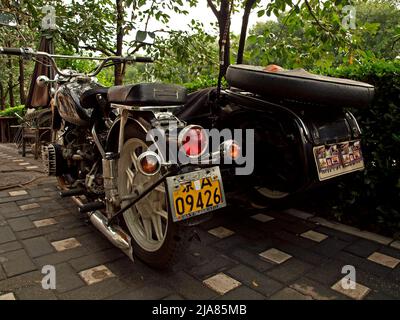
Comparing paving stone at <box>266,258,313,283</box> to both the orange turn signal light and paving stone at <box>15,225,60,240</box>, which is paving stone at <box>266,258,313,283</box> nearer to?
the orange turn signal light

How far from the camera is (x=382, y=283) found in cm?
209

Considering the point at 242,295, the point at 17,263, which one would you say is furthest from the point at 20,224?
the point at 242,295

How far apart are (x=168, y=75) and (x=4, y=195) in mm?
3642

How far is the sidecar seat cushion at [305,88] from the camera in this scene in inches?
75.9

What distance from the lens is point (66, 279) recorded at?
6.84 ft

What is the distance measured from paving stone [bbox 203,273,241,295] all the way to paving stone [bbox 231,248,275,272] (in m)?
0.26

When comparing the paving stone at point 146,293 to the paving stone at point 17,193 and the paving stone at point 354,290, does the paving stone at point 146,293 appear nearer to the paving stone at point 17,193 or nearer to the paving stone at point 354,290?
the paving stone at point 354,290

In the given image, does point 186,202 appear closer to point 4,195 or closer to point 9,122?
point 4,195

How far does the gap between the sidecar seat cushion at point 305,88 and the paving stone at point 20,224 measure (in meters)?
2.37

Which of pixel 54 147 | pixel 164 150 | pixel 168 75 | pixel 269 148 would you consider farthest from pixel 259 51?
pixel 164 150

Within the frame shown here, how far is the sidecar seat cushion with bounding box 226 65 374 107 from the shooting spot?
6.33 ft

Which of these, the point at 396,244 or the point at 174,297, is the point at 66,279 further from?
the point at 396,244

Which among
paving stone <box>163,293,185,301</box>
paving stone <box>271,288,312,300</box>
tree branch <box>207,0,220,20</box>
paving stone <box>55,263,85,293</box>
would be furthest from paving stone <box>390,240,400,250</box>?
tree branch <box>207,0,220,20</box>

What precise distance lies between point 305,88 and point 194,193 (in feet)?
3.05
